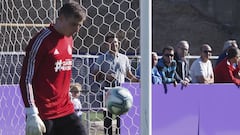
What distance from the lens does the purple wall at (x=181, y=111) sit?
9477 millimetres

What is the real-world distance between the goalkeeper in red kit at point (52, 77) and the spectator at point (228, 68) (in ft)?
14.9

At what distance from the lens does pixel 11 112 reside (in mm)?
9438

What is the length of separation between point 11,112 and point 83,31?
2.12 meters

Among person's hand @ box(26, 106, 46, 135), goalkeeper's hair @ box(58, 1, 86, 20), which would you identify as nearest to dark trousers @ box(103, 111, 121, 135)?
goalkeeper's hair @ box(58, 1, 86, 20)

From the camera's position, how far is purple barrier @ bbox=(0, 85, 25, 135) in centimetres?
940

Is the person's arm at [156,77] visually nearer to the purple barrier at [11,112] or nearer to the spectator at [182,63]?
the spectator at [182,63]

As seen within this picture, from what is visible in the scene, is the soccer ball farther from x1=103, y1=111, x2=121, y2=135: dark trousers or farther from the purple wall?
x1=103, y1=111, x2=121, y2=135: dark trousers

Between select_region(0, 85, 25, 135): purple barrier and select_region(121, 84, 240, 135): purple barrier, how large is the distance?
49.6 inches

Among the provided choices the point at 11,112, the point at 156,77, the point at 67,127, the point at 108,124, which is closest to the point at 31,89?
the point at 67,127

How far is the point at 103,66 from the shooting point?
388 inches

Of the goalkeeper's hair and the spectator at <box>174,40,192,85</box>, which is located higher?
the goalkeeper's hair

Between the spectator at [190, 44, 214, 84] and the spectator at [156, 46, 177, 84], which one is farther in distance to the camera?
the spectator at [190, 44, 214, 84]

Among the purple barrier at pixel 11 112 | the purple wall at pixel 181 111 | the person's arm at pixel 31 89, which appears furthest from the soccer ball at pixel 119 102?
the purple barrier at pixel 11 112

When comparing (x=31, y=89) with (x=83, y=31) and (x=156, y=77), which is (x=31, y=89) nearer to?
(x=156, y=77)
